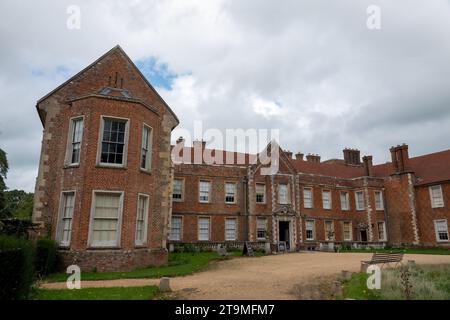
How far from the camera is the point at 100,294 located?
9.15 meters

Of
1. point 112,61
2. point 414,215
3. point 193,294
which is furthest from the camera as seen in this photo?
point 414,215

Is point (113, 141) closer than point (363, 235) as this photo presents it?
Yes

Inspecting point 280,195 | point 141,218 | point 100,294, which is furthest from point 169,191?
point 100,294

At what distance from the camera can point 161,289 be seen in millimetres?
9656

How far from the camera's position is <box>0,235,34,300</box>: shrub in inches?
288

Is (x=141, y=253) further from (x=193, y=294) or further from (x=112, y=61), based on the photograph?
(x=112, y=61)

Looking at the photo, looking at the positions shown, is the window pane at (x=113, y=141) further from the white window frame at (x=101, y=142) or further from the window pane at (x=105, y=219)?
the window pane at (x=105, y=219)

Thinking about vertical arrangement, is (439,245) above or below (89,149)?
below

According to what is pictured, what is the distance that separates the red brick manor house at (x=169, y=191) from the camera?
1482 centimetres

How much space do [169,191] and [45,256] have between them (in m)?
12.8

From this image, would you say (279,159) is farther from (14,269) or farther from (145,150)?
(14,269)

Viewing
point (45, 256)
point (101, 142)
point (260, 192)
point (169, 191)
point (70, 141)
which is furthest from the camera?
point (260, 192)
